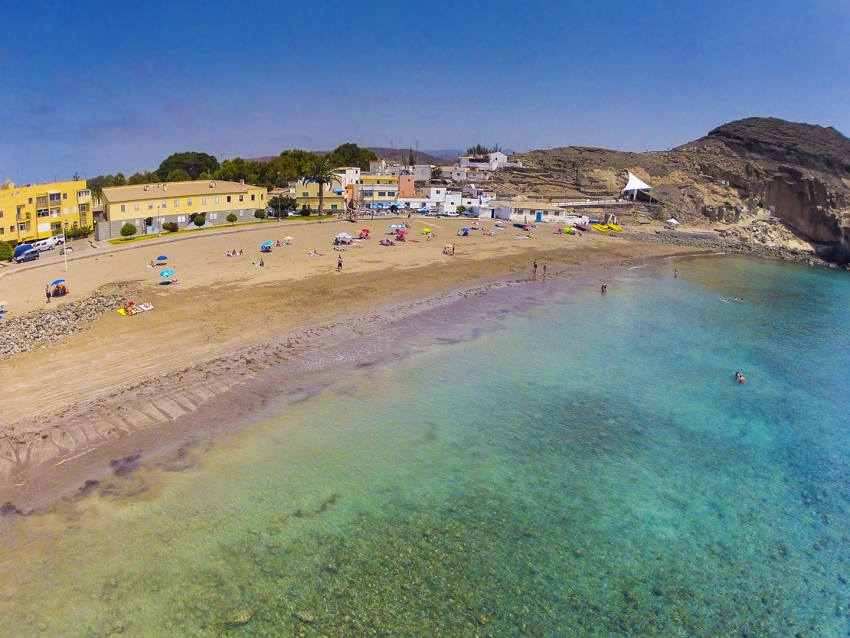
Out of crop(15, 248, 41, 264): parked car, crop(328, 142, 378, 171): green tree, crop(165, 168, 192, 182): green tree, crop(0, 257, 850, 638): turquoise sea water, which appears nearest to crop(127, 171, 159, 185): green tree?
crop(165, 168, 192, 182): green tree

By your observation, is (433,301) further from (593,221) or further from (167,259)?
(593,221)

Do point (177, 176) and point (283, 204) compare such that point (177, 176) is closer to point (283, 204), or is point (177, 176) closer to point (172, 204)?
point (283, 204)

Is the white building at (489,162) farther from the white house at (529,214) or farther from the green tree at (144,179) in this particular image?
the green tree at (144,179)

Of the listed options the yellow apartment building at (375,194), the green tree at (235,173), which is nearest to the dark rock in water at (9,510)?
the yellow apartment building at (375,194)

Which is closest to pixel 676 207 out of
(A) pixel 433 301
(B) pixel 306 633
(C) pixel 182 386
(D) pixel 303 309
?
(A) pixel 433 301

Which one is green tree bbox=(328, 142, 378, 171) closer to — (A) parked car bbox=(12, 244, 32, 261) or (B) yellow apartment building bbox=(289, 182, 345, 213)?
(B) yellow apartment building bbox=(289, 182, 345, 213)
